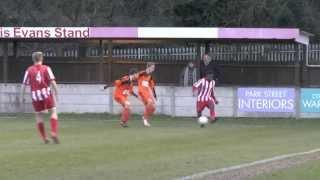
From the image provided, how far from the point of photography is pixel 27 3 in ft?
141

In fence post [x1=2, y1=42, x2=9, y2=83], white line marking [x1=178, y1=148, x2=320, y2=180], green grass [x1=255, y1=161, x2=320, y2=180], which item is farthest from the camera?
fence post [x1=2, y1=42, x2=9, y2=83]

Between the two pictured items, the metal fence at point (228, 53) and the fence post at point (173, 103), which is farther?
the metal fence at point (228, 53)

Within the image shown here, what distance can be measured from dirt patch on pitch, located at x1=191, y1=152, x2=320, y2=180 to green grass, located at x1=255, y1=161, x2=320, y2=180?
0.19m

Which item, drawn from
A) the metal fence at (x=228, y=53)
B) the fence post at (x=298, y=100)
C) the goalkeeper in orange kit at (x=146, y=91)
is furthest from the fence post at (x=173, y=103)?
the goalkeeper in orange kit at (x=146, y=91)

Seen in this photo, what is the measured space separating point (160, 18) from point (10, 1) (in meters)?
7.89

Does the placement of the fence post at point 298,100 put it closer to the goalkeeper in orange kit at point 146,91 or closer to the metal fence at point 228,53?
the metal fence at point 228,53

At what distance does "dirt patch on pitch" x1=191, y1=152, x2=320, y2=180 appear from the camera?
11.1m

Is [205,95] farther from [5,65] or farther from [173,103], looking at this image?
[5,65]

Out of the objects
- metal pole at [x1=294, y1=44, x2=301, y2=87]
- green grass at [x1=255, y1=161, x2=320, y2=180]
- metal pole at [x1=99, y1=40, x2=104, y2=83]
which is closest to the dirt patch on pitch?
green grass at [x1=255, y1=161, x2=320, y2=180]

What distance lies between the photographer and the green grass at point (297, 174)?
36.3 feet

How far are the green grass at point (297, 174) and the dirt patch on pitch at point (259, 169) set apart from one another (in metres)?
0.19

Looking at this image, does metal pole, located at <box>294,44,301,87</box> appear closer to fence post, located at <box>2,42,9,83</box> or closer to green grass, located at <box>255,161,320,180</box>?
fence post, located at <box>2,42,9,83</box>

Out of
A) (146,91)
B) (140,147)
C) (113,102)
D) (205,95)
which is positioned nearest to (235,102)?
(205,95)

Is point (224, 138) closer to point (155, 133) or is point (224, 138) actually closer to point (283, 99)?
point (155, 133)
